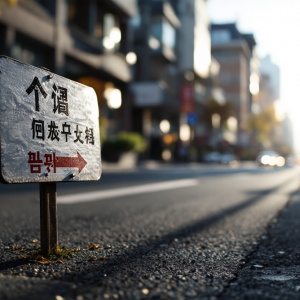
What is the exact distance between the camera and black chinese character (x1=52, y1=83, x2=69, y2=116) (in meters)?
2.47

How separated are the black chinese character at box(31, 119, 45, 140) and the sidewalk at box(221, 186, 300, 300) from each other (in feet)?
4.10

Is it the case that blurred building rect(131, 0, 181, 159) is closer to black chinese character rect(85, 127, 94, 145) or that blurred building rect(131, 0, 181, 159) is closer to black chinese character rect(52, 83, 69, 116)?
black chinese character rect(85, 127, 94, 145)

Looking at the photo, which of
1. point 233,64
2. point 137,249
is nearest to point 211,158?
point 233,64

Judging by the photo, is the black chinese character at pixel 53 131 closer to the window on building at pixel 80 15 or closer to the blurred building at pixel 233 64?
the window on building at pixel 80 15

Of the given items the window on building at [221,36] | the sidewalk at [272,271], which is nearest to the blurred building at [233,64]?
the window on building at [221,36]

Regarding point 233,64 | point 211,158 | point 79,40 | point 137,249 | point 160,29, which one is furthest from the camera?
point 233,64

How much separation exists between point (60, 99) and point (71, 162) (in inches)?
14.9

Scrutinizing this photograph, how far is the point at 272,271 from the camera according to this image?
2.47m

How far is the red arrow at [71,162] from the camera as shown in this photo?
246cm

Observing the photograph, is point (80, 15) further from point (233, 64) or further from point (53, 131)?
point (233, 64)

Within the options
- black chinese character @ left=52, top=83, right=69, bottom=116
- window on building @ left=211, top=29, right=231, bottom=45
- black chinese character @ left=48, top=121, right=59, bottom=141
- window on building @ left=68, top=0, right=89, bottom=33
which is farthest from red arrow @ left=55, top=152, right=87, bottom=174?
window on building @ left=211, top=29, right=231, bottom=45

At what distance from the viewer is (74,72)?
22031 mm

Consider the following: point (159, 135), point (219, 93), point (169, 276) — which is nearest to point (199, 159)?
point (159, 135)

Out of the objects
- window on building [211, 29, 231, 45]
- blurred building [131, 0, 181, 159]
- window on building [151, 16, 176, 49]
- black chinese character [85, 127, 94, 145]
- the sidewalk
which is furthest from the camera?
window on building [211, 29, 231, 45]
